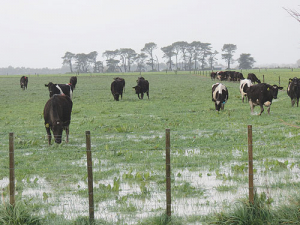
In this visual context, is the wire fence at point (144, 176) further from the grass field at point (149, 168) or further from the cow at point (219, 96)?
the cow at point (219, 96)

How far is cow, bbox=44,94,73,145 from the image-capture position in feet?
37.7

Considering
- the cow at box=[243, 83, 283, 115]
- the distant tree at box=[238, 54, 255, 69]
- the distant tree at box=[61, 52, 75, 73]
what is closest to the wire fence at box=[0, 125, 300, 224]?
the cow at box=[243, 83, 283, 115]

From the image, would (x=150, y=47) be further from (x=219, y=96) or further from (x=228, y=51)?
(x=219, y=96)

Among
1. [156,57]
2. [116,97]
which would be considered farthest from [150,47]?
[116,97]

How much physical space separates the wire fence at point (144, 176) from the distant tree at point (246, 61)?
154 metres

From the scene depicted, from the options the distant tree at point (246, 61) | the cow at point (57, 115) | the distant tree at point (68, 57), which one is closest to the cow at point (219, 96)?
the cow at point (57, 115)

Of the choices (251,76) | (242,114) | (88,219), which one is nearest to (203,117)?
(242,114)

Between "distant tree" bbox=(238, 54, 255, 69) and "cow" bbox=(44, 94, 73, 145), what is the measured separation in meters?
155

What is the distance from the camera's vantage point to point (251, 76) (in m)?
47.3

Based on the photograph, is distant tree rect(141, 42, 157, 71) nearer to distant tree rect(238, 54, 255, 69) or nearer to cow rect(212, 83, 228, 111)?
distant tree rect(238, 54, 255, 69)

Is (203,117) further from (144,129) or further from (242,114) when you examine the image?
(144,129)

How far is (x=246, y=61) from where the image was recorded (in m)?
162

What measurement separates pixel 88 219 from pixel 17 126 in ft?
36.5

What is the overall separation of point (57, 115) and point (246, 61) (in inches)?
6185
